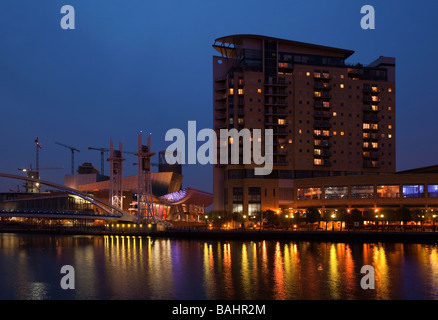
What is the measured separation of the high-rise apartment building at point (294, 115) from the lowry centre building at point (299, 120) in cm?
23

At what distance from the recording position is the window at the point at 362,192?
100188mm

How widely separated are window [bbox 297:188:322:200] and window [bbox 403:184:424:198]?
17798 millimetres

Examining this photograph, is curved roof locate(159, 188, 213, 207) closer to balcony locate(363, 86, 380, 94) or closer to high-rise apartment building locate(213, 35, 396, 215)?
high-rise apartment building locate(213, 35, 396, 215)

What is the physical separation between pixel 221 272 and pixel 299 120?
72288 millimetres

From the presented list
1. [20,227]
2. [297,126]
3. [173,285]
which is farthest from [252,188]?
[173,285]

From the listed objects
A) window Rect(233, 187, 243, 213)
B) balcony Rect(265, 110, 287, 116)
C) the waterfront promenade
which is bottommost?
the waterfront promenade

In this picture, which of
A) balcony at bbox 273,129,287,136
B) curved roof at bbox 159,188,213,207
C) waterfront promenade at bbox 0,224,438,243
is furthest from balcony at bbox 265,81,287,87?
waterfront promenade at bbox 0,224,438,243

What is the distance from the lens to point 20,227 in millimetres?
121562

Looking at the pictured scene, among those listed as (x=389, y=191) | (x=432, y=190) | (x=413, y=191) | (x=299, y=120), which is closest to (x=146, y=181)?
(x=299, y=120)

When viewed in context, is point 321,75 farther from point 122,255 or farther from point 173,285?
point 173,285

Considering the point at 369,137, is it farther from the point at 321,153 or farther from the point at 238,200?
the point at 238,200

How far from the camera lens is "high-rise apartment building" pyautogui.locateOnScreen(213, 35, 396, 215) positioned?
360ft

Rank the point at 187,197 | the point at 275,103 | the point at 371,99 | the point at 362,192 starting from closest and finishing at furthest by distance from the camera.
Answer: the point at 362,192
the point at 275,103
the point at 371,99
the point at 187,197

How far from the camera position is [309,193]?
108 metres
